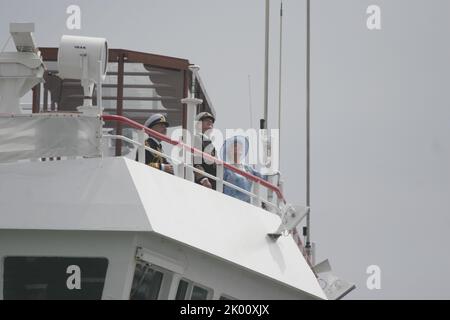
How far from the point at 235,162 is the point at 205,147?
0.50 metres

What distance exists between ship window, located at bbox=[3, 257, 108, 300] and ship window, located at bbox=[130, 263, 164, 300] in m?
0.39

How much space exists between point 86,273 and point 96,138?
1.64 m

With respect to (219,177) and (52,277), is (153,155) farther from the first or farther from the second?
(52,277)

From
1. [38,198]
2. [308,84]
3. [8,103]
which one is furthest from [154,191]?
[308,84]

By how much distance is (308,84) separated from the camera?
71.2 feet

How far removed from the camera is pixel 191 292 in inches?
503

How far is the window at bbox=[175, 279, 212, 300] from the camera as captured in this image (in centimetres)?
1267

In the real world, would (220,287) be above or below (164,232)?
below

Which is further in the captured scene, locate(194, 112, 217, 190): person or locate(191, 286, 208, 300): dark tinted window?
locate(194, 112, 217, 190): person

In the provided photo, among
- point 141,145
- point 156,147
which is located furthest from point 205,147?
point 141,145

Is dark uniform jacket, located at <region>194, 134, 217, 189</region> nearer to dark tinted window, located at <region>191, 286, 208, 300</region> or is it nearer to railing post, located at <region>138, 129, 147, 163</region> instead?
railing post, located at <region>138, 129, 147, 163</region>

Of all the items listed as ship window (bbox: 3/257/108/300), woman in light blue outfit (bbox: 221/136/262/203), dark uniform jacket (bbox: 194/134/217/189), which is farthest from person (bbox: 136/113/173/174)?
ship window (bbox: 3/257/108/300)
